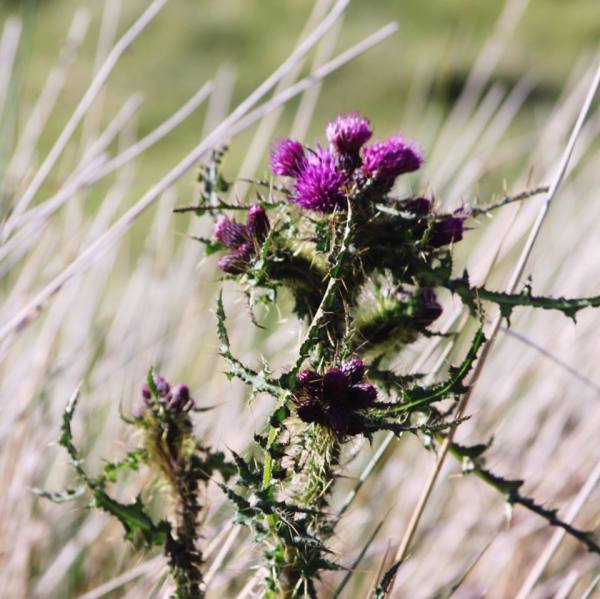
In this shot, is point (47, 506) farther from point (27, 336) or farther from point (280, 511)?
point (280, 511)

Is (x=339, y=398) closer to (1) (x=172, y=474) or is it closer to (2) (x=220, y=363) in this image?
(1) (x=172, y=474)

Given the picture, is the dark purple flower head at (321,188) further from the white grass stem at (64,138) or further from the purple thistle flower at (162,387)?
the white grass stem at (64,138)

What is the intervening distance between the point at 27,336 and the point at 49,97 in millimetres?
1030

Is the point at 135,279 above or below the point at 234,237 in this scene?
above

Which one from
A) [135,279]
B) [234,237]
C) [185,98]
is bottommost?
[234,237]

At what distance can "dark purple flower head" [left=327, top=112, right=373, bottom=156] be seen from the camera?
3.08 ft

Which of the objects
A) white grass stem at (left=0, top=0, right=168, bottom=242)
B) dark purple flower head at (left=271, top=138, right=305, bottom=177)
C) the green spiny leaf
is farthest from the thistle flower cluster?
white grass stem at (left=0, top=0, right=168, bottom=242)

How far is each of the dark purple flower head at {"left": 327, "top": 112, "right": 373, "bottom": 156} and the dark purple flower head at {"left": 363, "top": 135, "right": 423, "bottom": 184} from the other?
0.02 metres

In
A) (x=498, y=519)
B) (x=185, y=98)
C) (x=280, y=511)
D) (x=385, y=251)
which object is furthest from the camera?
(x=185, y=98)

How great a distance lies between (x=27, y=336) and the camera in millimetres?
2619

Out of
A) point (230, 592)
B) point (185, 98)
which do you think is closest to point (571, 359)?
point (230, 592)

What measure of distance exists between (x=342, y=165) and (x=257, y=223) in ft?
0.37

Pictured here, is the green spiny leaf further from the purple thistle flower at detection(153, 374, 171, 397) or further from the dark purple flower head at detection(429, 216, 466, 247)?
the purple thistle flower at detection(153, 374, 171, 397)

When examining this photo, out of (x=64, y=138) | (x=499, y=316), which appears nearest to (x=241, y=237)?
(x=499, y=316)
